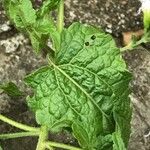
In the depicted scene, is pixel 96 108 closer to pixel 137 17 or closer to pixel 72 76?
pixel 72 76

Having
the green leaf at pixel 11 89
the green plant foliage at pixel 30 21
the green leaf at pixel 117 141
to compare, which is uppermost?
the green plant foliage at pixel 30 21

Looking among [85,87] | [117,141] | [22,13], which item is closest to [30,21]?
[22,13]

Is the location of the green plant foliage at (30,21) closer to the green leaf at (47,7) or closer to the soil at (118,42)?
the green leaf at (47,7)

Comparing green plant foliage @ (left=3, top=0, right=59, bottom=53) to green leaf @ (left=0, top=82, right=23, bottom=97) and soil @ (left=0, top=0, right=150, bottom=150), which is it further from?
soil @ (left=0, top=0, right=150, bottom=150)

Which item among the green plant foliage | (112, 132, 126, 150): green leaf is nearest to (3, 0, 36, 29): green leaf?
the green plant foliage

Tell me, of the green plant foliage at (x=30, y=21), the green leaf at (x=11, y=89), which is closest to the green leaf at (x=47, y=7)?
the green plant foliage at (x=30, y=21)

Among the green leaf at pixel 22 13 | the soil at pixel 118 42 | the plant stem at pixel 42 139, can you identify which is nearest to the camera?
the green leaf at pixel 22 13
